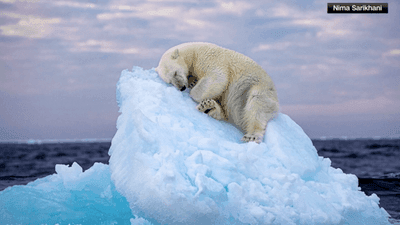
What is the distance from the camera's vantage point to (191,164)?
144 inches

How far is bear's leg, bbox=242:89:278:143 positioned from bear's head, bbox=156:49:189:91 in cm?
117

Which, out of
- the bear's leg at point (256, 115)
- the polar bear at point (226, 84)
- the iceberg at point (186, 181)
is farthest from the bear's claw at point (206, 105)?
the bear's leg at point (256, 115)

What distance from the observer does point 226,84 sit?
528 cm

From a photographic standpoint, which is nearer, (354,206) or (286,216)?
(286,216)

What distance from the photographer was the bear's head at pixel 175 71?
17.6ft

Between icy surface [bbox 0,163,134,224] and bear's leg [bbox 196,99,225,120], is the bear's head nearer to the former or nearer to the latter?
bear's leg [bbox 196,99,225,120]

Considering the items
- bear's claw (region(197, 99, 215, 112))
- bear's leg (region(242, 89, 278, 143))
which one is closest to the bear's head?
bear's claw (region(197, 99, 215, 112))

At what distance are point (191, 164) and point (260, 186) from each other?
96 cm

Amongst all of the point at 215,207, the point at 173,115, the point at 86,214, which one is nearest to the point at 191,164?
the point at 215,207

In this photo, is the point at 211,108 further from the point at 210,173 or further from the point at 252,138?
the point at 210,173

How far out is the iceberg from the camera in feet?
11.0

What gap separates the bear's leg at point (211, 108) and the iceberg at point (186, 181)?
0.10m

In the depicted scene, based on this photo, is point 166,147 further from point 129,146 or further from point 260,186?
point 260,186

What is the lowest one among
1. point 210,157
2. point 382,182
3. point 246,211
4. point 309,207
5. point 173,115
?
point 382,182
